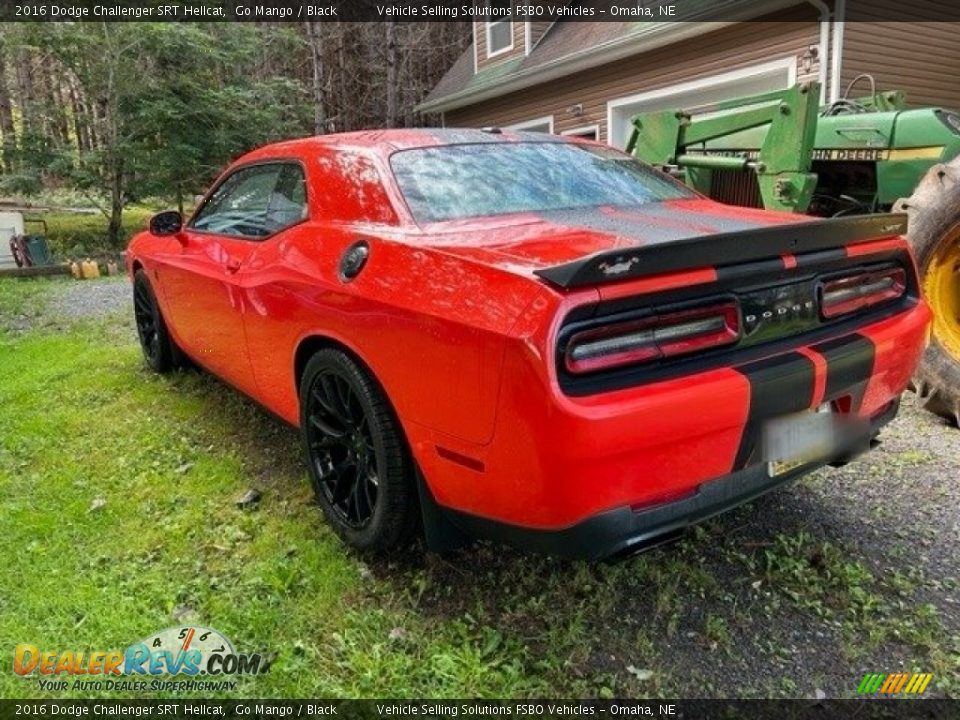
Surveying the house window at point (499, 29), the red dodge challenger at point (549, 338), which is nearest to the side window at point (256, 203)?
the red dodge challenger at point (549, 338)

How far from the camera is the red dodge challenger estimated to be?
1.80 metres

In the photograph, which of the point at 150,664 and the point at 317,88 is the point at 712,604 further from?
the point at 317,88

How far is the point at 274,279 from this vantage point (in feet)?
9.52

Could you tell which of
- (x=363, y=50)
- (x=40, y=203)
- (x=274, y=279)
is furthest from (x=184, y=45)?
(x=274, y=279)

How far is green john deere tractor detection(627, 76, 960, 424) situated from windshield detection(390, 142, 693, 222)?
4.98ft

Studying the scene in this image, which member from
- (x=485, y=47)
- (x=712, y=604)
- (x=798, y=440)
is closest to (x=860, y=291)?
(x=798, y=440)

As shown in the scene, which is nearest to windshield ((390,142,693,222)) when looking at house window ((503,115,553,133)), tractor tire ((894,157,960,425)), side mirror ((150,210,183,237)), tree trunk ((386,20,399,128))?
tractor tire ((894,157,960,425))

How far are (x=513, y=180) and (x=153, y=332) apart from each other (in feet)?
10.8

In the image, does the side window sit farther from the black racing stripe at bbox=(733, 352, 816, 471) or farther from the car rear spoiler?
the black racing stripe at bbox=(733, 352, 816, 471)

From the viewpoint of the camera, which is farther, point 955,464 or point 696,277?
point 955,464

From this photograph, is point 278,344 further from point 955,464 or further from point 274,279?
point 955,464

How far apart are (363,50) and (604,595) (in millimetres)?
23344

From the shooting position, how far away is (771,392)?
1999 millimetres

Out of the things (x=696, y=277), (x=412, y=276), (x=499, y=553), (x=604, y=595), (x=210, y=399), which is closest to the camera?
(x=696, y=277)
